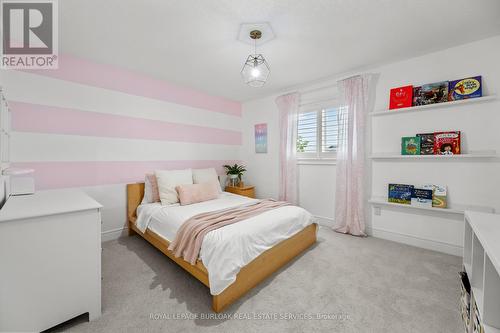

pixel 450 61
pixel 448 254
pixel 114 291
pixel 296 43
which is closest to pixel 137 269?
pixel 114 291

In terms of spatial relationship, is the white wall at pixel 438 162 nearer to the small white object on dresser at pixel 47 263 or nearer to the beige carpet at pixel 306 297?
the beige carpet at pixel 306 297

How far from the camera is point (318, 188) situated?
3.55 metres

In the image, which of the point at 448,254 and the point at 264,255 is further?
the point at 448,254

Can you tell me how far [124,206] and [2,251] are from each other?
1.89 m

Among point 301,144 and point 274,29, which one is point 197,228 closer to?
point 274,29

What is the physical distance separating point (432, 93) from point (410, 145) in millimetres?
646

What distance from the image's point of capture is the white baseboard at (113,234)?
287 centimetres

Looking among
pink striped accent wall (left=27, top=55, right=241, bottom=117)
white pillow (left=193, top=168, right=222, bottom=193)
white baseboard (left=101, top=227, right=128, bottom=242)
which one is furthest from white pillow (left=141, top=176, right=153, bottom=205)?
pink striped accent wall (left=27, top=55, right=241, bottom=117)

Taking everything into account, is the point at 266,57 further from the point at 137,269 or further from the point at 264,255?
the point at 137,269

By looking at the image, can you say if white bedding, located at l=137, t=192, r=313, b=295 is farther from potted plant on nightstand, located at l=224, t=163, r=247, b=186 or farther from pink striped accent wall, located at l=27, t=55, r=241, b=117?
pink striped accent wall, located at l=27, t=55, r=241, b=117

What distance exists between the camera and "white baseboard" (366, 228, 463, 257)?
246 centimetres

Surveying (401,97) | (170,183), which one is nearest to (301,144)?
(401,97)

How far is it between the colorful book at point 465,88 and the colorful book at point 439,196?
104cm

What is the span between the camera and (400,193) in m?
2.74
